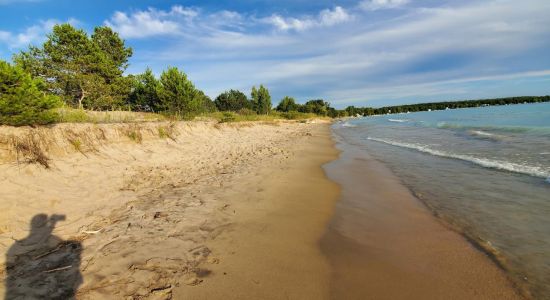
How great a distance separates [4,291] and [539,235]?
793cm

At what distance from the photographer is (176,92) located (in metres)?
33.2

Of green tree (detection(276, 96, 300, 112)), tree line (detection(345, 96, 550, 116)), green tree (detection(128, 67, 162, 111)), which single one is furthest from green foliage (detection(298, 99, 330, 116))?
green tree (detection(128, 67, 162, 111))

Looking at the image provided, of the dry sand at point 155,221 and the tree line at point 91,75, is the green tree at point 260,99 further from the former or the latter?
the dry sand at point 155,221

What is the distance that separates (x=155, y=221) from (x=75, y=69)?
32.8 meters

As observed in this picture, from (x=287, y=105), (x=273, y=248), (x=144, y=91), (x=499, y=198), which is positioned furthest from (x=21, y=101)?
(x=287, y=105)

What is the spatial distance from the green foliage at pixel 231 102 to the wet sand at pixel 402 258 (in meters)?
83.0

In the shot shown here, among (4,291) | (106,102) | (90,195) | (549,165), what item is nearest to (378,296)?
(4,291)

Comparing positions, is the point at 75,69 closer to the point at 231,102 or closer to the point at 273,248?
the point at 273,248

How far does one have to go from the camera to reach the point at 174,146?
13742mm

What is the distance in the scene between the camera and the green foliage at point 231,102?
87.3 meters

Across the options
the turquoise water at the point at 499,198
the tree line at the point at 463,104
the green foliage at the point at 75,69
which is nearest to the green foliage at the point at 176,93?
the green foliage at the point at 75,69

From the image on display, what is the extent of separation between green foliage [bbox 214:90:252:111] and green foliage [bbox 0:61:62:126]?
78340 millimetres

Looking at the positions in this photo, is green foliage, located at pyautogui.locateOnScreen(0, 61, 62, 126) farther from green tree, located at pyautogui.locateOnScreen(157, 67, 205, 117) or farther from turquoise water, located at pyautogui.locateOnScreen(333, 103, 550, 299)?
green tree, located at pyautogui.locateOnScreen(157, 67, 205, 117)

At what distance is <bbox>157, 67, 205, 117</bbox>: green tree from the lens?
32.9m
